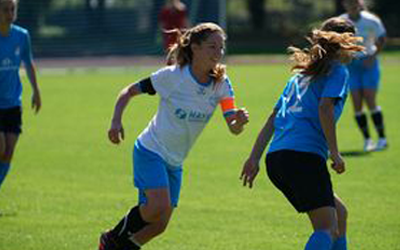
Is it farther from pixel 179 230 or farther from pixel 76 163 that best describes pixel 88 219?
pixel 76 163

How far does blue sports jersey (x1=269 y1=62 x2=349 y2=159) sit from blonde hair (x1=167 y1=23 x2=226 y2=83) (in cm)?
70

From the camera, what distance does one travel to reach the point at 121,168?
11773 mm

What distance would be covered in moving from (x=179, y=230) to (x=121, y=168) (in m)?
3.79

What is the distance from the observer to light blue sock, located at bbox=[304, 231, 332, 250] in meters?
5.63

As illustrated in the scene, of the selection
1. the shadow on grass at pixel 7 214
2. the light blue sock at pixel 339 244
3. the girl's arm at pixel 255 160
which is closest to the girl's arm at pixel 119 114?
the girl's arm at pixel 255 160

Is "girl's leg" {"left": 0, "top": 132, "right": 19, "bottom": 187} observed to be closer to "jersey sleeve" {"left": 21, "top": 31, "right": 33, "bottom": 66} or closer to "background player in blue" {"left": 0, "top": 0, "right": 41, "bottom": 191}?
"background player in blue" {"left": 0, "top": 0, "right": 41, "bottom": 191}

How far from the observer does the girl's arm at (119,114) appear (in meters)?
6.20

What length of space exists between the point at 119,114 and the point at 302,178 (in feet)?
4.59

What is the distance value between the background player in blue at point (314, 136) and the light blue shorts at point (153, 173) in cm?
60

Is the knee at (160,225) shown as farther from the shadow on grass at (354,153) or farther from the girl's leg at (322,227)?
the shadow on grass at (354,153)

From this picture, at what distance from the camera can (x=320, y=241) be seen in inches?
222

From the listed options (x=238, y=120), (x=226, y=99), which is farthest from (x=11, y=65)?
(x=238, y=120)

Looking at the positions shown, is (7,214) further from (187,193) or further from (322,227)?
(322,227)

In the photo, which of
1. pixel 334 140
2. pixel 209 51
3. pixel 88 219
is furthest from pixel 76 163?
pixel 334 140
